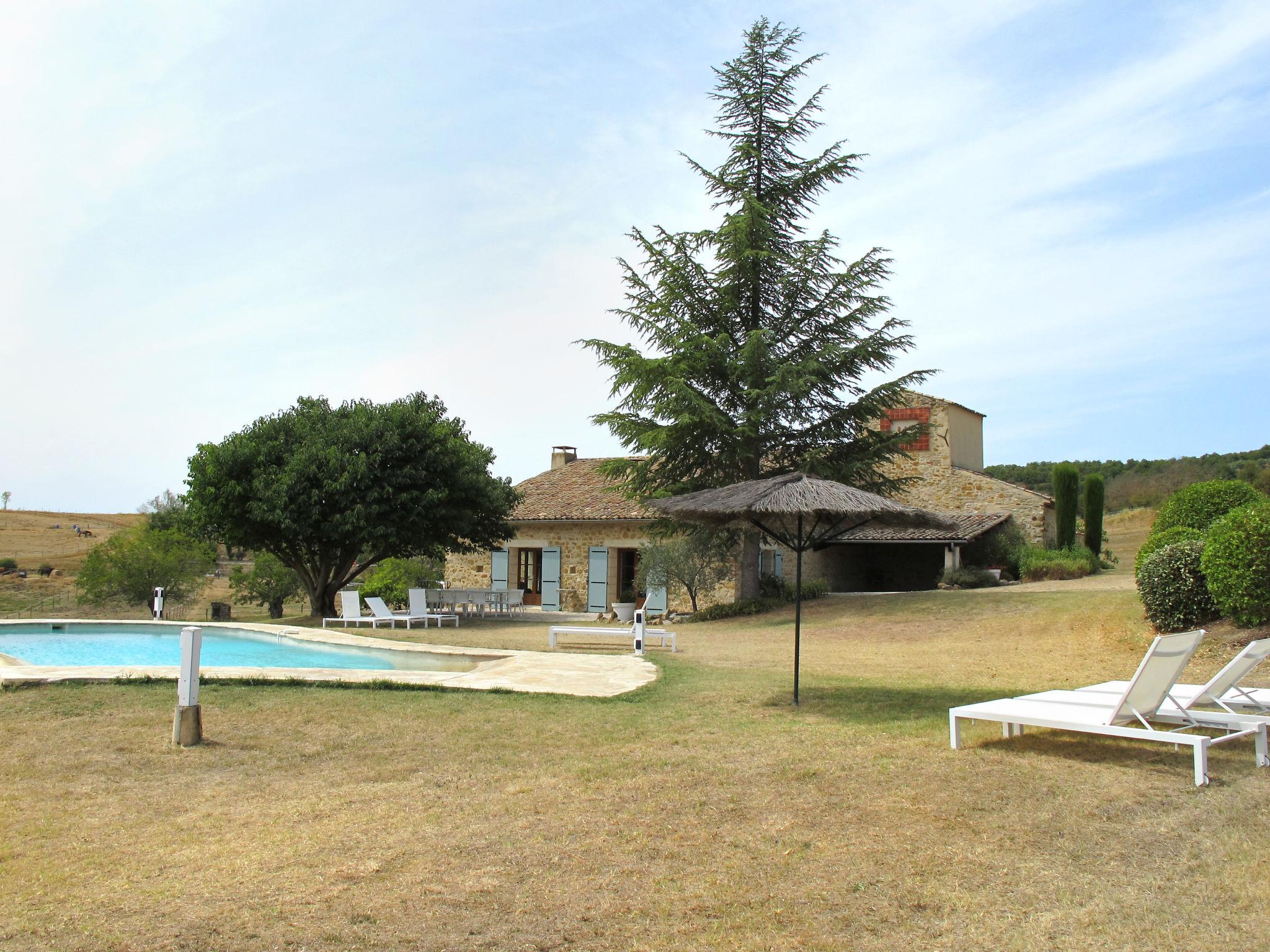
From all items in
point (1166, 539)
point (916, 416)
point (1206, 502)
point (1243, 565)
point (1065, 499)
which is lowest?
point (1243, 565)

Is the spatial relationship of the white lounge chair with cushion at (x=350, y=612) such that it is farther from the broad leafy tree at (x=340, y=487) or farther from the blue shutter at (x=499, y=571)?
the blue shutter at (x=499, y=571)

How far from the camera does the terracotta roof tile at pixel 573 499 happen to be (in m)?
23.0

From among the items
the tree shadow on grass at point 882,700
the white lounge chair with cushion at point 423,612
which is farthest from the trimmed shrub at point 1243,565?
the white lounge chair with cushion at point 423,612

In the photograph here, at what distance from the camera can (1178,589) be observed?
11.1 meters

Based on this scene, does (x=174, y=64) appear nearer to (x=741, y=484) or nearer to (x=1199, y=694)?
(x=741, y=484)

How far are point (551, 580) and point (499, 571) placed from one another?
1920mm

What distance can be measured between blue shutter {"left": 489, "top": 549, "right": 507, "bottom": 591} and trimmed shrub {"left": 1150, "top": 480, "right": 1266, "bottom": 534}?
16.3 m

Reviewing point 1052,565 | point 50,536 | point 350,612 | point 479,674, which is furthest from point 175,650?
point 50,536

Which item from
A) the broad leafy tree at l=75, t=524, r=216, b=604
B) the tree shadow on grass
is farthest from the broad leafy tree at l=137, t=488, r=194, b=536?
the tree shadow on grass

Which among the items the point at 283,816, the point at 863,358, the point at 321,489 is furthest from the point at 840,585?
the point at 283,816

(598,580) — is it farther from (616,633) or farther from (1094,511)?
(1094,511)

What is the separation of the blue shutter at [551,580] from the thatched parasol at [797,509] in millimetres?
15499

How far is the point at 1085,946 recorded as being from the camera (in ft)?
9.87

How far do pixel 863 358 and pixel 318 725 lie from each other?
14567 mm
